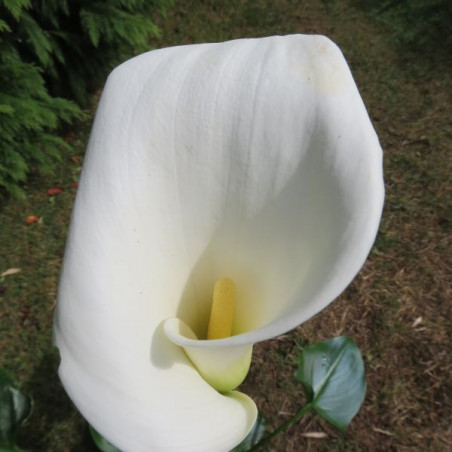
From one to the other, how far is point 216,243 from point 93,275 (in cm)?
19

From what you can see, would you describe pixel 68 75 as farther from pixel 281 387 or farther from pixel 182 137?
pixel 182 137

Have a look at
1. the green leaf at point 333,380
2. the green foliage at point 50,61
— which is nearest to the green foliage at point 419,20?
the green foliage at point 50,61

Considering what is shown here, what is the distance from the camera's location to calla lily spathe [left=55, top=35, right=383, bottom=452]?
0.48m

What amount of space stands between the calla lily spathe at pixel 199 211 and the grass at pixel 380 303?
0.79m

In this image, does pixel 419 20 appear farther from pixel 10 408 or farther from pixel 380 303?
pixel 10 408

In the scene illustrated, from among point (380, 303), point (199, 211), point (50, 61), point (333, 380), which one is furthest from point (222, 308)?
point (50, 61)

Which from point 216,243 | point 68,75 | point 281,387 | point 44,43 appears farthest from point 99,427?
point 68,75

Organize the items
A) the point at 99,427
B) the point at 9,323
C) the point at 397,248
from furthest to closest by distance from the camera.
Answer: the point at 397,248 < the point at 9,323 < the point at 99,427

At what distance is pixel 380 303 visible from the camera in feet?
4.95

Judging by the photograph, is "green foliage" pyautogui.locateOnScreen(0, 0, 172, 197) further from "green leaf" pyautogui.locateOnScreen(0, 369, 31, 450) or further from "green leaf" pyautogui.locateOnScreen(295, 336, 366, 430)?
"green leaf" pyautogui.locateOnScreen(295, 336, 366, 430)

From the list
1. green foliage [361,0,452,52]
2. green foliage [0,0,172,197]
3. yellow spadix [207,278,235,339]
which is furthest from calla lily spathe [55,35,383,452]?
green foliage [361,0,452,52]

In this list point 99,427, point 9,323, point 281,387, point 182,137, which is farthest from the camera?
point 9,323

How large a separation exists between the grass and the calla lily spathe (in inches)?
31.0

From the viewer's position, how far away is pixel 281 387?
1.34 m
